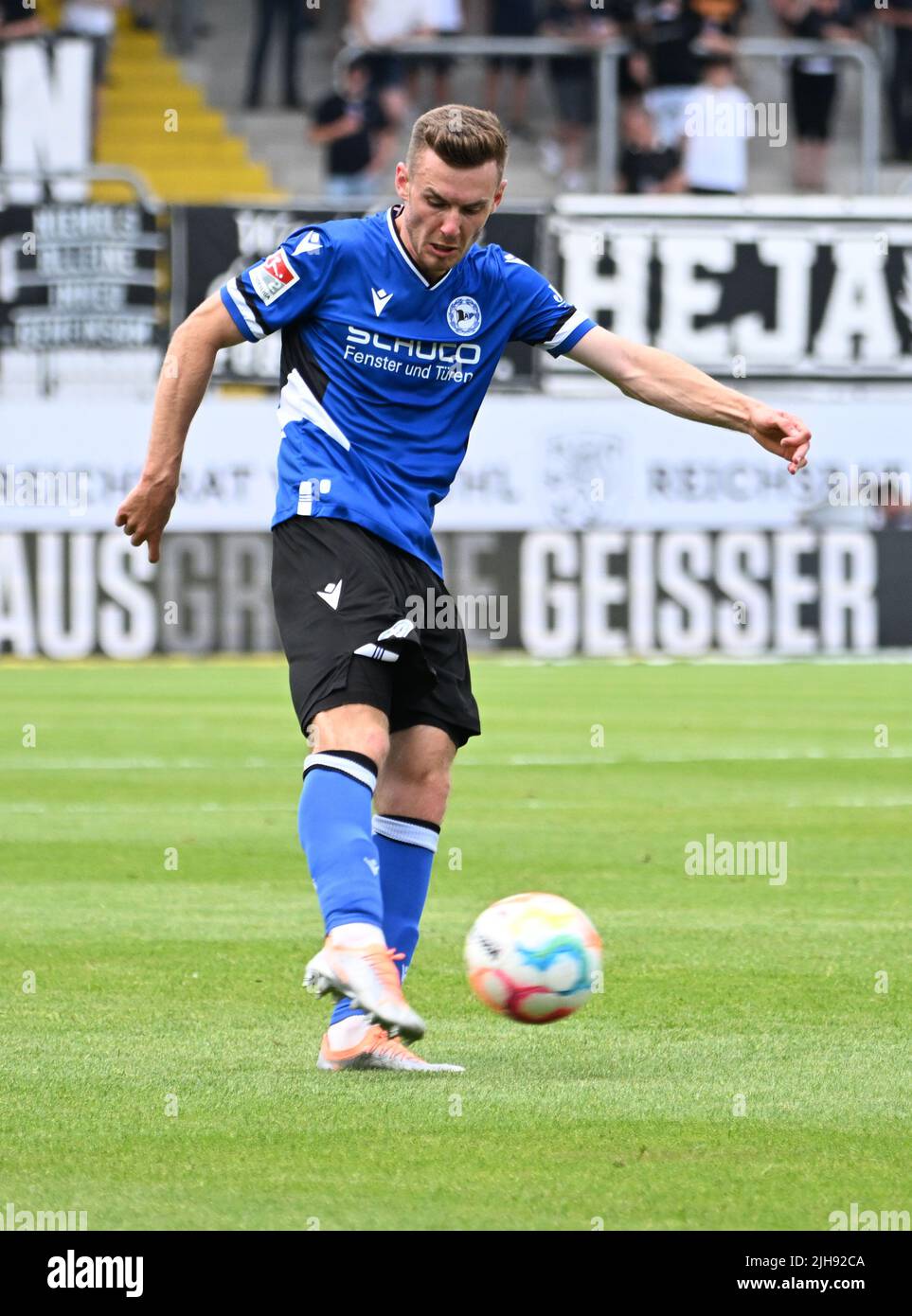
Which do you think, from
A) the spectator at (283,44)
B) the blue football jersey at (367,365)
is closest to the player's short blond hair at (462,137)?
the blue football jersey at (367,365)

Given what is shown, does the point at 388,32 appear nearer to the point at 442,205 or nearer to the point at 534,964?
the point at 442,205

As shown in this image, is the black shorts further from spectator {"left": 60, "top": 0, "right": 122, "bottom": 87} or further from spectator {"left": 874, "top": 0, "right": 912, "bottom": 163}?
spectator {"left": 874, "top": 0, "right": 912, "bottom": 163}

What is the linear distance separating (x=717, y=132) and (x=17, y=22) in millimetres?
8826

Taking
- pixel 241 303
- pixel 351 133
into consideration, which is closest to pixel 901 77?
pixel 351 133

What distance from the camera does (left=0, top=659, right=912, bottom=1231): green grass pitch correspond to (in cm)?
451

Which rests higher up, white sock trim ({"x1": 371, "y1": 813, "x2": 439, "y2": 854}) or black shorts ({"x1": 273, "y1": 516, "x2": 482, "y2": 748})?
black shorts ({"x1": 273, "y1": 516, "x2": 482, "y2": 748})

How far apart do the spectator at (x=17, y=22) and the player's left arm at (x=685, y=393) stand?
2414 centimetres

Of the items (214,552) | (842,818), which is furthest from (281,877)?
(214,552)

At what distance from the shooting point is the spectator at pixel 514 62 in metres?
29.4

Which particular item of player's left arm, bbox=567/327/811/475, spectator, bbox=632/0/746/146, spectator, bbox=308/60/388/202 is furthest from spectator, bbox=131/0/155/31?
player's left arm, bbox=567/327/811/475

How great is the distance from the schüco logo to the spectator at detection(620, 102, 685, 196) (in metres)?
22.0

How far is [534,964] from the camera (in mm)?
5676

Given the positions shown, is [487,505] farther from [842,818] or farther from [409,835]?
[409,835]
